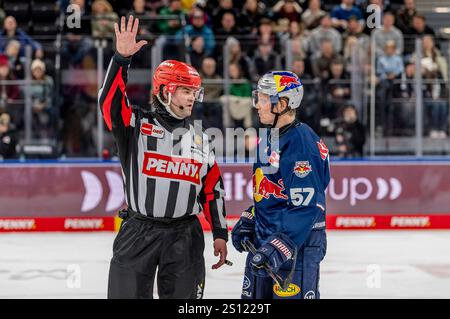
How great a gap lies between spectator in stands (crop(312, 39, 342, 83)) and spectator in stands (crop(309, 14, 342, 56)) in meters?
0.07

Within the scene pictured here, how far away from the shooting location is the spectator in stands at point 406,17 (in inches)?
538

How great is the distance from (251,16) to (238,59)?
1.86 meters

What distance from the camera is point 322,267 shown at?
28.9ft

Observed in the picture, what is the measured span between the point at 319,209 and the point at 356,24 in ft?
27.9

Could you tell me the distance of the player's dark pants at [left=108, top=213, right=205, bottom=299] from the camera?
498 centimetres

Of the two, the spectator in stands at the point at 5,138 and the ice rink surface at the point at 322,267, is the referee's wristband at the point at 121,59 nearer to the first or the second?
the ice rink surface at the point at 322,267

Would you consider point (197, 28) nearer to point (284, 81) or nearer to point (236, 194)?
point (236, 194)

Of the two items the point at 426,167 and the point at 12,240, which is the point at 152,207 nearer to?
the point at 12,240

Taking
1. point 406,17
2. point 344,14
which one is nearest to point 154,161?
point 344,14

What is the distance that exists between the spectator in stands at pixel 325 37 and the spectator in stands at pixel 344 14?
0.66m

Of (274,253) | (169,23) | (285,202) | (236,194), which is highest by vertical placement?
(169,23)

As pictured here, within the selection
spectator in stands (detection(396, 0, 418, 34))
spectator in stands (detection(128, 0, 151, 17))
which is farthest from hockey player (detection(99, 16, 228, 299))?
spectator in stands (detection(396, 0, 418, 34))

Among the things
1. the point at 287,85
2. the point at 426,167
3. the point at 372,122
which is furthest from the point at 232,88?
the point at 287,85

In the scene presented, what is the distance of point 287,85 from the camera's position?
5.06 metres
